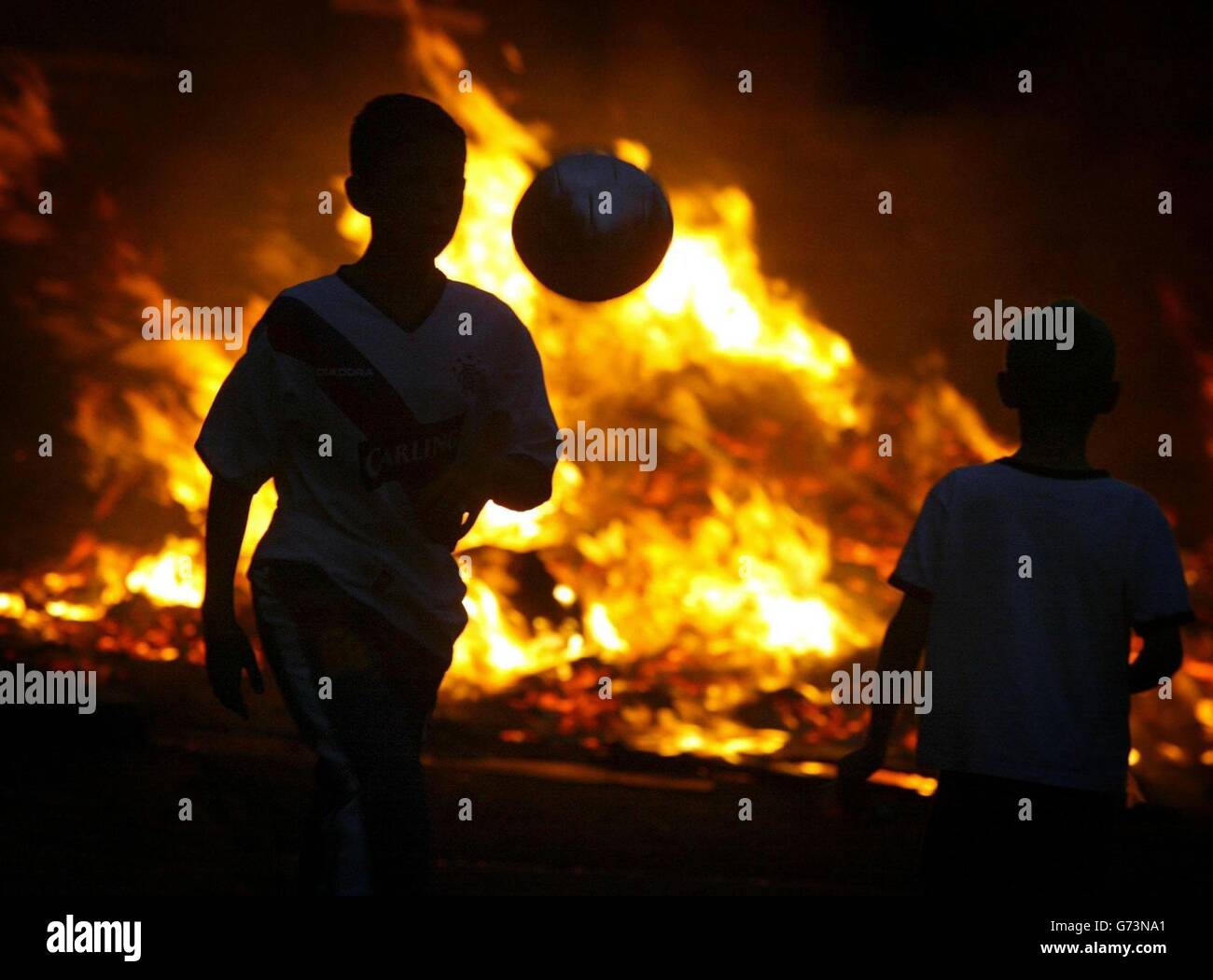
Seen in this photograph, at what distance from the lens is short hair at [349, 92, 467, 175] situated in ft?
13.2

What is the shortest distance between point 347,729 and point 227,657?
36 centimetres

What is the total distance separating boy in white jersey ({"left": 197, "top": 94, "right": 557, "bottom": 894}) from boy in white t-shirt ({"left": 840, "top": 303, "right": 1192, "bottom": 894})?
1.10 m

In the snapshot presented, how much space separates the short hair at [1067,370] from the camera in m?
3.52

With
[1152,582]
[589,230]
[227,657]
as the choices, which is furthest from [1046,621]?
[589,230]

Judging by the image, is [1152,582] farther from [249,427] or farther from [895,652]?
[249,427]

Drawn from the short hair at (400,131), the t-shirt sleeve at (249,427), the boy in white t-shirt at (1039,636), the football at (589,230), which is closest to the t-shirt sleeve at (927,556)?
the boy in white t-shirt at (1039,636)

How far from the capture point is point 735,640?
9.46 m

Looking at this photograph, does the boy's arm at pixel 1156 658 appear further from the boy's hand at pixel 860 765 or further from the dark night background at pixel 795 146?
the dark night background at pixel 795 146

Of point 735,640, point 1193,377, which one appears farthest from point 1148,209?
point 735,640

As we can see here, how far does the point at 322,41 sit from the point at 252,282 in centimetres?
170

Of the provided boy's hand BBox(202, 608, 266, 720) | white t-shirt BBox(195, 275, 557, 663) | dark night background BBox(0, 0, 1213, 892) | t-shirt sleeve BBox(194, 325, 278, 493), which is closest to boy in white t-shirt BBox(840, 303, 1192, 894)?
white t-shirt BBox(195, 275, 557, 663)

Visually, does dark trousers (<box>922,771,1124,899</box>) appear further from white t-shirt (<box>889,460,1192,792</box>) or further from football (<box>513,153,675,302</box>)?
football (<box>513,153,675,302</box>)

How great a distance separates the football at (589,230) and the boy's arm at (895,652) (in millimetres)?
1951
